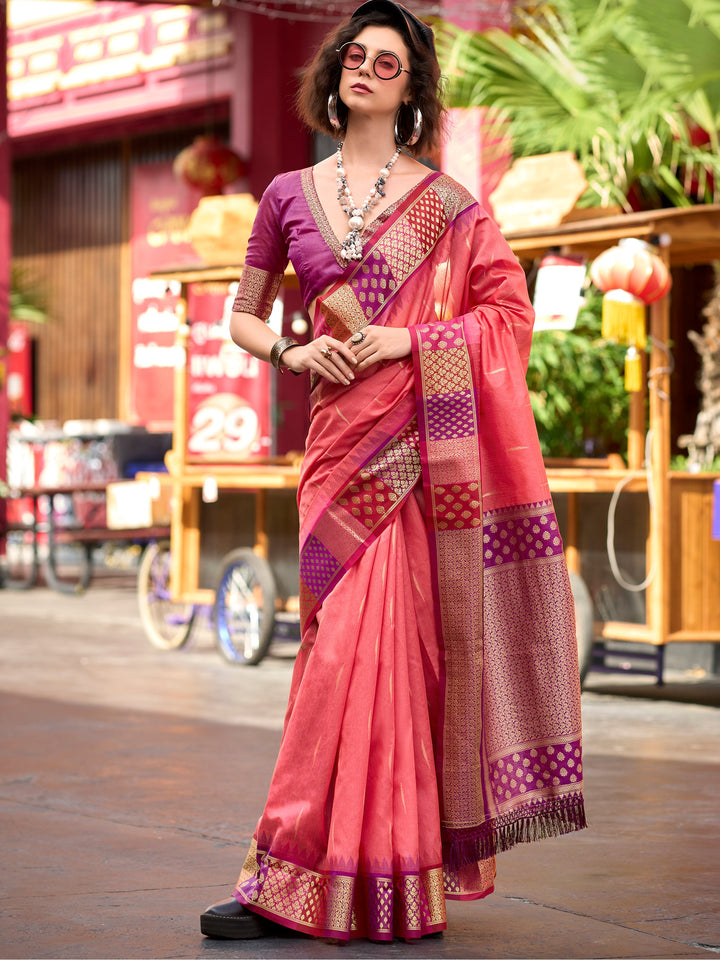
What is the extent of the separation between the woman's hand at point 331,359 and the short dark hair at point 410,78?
49 centimetres

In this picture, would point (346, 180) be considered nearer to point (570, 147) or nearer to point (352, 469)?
point (352, 469)

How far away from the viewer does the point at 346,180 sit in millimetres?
3264

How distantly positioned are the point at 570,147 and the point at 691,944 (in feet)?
18.8

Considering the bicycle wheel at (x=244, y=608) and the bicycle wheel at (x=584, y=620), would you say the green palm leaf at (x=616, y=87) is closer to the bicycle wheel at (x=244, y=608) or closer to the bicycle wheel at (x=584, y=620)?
the bicycle wheel at (x=584, y=620)

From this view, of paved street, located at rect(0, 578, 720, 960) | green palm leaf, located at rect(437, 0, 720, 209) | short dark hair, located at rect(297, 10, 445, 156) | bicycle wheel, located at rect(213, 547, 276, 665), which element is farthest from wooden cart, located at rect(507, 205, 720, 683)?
short dark hair, located at rect(297, 10, 445, 156)

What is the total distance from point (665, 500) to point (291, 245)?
3.92 metres

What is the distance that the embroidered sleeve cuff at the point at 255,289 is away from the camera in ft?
11.1

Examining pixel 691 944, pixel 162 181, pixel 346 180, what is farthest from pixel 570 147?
pixel 162 181

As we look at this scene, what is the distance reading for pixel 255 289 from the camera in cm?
339

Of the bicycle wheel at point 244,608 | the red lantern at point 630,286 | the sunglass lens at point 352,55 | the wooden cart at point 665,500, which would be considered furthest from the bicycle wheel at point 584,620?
the sunglass lens at point 352,55

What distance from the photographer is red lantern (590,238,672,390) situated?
22.3 feet

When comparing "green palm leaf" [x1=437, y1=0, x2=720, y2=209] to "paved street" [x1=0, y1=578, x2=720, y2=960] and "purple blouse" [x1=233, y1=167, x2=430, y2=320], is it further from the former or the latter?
"purple blouse" [x1=233, y1=167, x2=430, y2=320]

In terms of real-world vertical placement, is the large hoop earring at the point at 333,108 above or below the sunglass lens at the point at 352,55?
below

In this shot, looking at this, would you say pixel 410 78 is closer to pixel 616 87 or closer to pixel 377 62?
pixel 377 62
